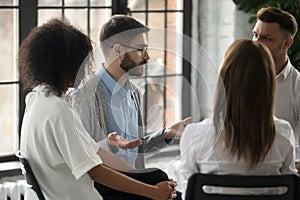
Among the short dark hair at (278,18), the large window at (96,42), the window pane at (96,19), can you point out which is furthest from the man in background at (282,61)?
the window pane at (96,19)

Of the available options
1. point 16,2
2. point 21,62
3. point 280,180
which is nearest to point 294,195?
point 280,180

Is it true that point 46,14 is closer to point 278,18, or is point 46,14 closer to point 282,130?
point 278,18

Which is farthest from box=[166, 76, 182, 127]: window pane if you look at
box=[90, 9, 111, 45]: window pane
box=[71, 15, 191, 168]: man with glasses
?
box=[90, 9, 111, 45]: window pane

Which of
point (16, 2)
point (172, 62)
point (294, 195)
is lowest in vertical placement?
point (294, 195)

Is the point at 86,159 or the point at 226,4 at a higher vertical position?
the point at 226,4

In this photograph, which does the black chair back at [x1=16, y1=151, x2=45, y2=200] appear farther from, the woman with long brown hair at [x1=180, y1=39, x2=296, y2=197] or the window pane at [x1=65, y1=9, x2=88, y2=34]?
the window pane at [x1=65, y1=9, x2=88, y2=34]

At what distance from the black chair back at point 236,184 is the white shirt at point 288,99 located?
3.08ft

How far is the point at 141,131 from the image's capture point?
2.76 meters

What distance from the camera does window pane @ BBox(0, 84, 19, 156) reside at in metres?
3.76

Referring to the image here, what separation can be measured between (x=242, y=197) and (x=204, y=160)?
0.19 meters

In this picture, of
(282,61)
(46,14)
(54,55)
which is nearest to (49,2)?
(46,14)

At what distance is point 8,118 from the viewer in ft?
12.4

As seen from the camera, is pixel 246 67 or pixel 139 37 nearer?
pixel 246 67

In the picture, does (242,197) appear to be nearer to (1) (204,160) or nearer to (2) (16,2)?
(1) (204,160)
